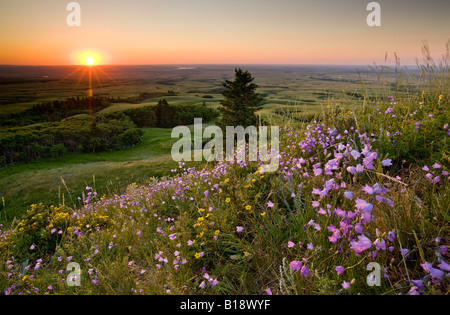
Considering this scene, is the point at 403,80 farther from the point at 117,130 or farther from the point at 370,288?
the point at 117,130

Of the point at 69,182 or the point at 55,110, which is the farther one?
the point at 55,110

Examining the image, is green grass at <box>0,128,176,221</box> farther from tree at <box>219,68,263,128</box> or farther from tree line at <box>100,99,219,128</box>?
tree line at <box>100,99,219,128</box>

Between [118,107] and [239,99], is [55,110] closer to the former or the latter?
[118,107]

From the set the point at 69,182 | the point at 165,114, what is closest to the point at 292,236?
the point at 69,182

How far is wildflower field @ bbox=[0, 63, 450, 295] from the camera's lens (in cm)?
179

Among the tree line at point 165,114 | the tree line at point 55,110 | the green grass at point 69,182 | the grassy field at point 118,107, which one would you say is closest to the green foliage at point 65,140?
the grassy field at point 118,107

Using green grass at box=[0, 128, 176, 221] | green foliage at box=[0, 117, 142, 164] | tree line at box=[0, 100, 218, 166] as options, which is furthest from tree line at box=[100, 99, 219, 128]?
green grass at box=[0, 128, 176, 221]

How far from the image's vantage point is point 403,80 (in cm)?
579

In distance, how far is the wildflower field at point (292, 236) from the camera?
179 cm

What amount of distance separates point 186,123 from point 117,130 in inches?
919

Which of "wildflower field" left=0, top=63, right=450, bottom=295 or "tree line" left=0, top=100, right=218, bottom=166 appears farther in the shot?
"tree line" left=0, top=100, right=218, bottom=166

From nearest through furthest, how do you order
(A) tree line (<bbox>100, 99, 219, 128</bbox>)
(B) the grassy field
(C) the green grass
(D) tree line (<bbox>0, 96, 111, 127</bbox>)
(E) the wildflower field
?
(E) the wildflower field
(B) the grassy field
(C) the green grass
(D) tree line (<bbox>0, 96, 111, 127</bbox>)
(A) tree line (<bbox>100, 99, 219, 128</bbox>)

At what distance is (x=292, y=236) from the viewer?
249cm
